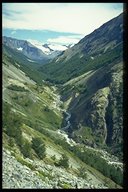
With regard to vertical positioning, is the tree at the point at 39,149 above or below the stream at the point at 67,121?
above

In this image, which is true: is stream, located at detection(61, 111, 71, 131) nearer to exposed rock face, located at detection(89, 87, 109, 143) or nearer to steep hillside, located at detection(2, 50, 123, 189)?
steep hillside, located at detection(2, 50, 123, 189)

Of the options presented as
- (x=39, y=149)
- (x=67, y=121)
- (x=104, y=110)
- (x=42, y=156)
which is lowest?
(x=67, y=121)

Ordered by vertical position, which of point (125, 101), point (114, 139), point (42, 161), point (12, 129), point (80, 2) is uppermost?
point (80, 2)

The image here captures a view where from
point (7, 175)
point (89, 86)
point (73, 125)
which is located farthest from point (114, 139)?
point (7, 175)

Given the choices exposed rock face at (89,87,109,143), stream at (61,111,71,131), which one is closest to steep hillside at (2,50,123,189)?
stream at (61,111,71,131)

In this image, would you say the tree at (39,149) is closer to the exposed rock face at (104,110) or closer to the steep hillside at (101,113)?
the steep hillside at (101,113)

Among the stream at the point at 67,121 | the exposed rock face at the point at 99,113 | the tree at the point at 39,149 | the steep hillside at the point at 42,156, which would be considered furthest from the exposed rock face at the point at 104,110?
the tree at the point at 39,149

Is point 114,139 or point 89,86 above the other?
point 89,86

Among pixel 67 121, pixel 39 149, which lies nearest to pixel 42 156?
pixel 39 149

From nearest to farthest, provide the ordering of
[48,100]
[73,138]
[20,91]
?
[73,138], [20,91], [48,100]

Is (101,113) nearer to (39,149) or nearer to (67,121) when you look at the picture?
(67,121)

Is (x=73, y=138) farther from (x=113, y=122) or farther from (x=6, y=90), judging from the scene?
(x=6, y=90)
